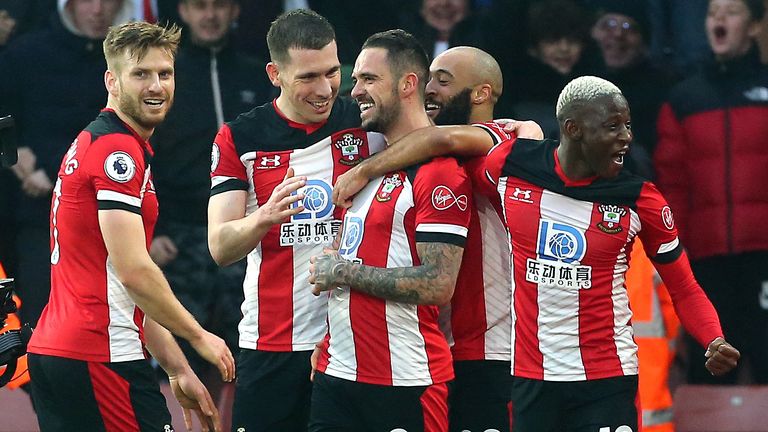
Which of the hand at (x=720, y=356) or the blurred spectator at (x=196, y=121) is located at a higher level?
the blurred spectator at (x=196, y=121)

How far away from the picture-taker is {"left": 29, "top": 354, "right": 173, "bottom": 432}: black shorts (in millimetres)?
4895

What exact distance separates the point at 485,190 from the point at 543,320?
56cm

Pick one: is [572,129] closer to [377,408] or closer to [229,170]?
[377,408]

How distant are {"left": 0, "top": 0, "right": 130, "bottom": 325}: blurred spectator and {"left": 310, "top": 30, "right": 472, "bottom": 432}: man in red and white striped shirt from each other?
11.6 ft

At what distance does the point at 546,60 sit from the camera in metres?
8.10

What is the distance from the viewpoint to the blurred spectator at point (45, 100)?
26.7 ft

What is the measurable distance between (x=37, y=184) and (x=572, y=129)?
4.16 m

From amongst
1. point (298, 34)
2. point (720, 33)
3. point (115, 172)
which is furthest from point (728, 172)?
point (115, 172)

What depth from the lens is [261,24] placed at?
820cm

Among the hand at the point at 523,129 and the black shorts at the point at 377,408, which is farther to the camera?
the hand at the point at 523,129

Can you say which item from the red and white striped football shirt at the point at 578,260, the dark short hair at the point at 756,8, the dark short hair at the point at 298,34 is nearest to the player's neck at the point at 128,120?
the dark short hair at the point at 298,34

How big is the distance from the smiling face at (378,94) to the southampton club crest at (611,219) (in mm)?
863

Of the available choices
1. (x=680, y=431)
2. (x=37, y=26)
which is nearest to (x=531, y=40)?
(x=680, y=431)

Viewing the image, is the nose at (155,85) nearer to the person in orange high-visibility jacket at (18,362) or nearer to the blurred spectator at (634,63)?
the person in orange high-visibility jacket at (18,362)
